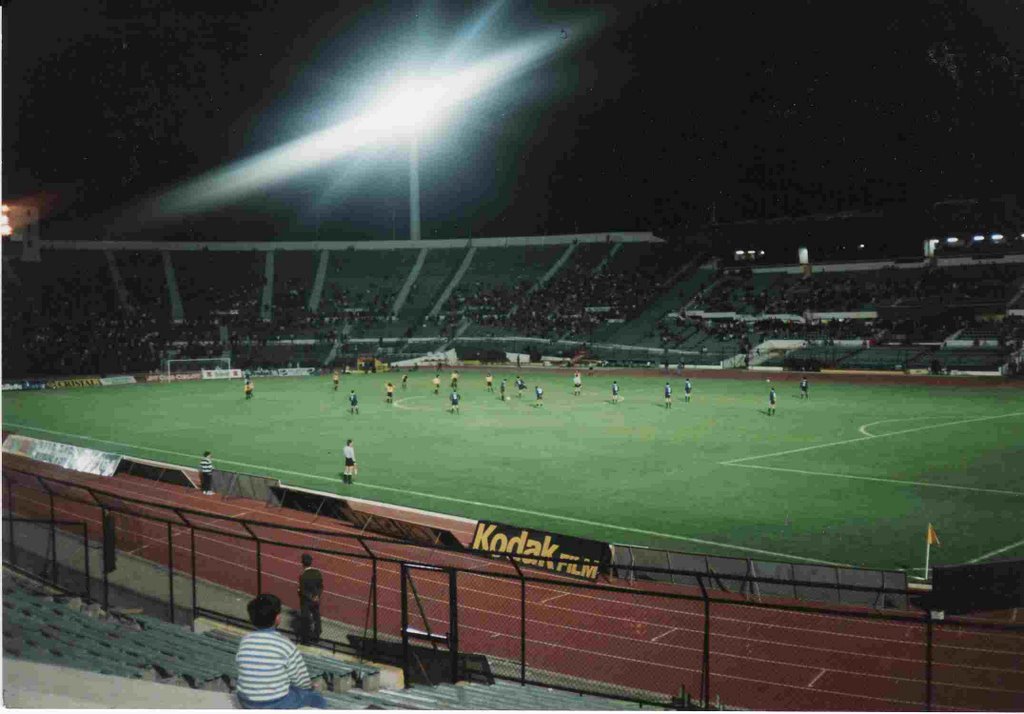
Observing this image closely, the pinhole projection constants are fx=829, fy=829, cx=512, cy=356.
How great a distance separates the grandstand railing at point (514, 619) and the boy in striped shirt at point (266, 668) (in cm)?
215

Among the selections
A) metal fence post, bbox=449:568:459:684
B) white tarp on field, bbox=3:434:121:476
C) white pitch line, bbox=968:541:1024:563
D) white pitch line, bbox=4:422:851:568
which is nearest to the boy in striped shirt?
metal fence post, bbox=449:568:459:684

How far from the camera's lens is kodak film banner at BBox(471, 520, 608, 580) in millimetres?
15328

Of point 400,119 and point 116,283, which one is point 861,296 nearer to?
point 400,119

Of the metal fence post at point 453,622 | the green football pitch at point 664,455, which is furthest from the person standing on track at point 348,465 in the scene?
the metal fence post at point 453,622

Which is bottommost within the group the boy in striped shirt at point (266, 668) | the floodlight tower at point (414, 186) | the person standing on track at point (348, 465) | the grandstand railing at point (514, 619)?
the grandstand railing at point (514, 619)

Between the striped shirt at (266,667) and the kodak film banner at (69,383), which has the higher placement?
the striped shirt at (266,667)

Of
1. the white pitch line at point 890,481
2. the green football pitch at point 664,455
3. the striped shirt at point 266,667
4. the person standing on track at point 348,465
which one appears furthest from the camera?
the person standing on track at point 348,465

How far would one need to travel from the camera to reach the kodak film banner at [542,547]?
15.3m

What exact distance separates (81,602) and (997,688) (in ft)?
42.8

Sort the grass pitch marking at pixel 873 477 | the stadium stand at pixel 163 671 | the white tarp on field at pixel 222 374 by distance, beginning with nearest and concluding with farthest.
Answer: the stadium stand at pixel 163 671, the grass pitch marking at pixel 873 477, the white tarp on field at pixel 222 374

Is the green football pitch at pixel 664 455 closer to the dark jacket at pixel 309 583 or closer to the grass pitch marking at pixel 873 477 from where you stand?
the grass pitch marking at pixel 873 477

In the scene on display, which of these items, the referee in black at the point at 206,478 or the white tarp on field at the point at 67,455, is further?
the white tarp on field at the point at 67,455

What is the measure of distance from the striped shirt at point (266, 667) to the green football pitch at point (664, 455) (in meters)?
12.2

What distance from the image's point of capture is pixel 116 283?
7806 centimetres
